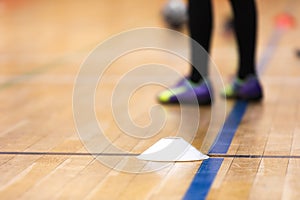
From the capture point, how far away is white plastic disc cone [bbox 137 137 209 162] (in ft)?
5.63

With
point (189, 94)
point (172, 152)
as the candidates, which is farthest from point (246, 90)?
point (172, 152)

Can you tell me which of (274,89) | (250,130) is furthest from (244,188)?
(274,89)

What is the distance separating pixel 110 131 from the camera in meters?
2.02

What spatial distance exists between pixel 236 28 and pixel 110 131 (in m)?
0.67

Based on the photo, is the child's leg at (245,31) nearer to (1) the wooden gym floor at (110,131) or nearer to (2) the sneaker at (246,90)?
(2) the sneaker at (246,90)

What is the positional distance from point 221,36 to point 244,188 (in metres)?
2.64

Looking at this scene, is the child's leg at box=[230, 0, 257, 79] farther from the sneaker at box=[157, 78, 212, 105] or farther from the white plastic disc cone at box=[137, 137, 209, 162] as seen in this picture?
the white plastic disc cone at box=[137, 137, 209, 162]

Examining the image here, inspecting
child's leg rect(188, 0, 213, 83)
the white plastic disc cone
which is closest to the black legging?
child's leg rect(188, 0, 213, 83)

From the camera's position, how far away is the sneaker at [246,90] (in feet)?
7.95

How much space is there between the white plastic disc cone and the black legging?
661 millimetres

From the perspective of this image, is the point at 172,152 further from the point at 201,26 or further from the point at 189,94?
the point at 201,26

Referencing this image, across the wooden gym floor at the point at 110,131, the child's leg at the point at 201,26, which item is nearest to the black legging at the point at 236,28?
the child's leg at the point at 201,26

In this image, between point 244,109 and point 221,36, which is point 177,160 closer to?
point 244,109

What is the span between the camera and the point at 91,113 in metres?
2.26
